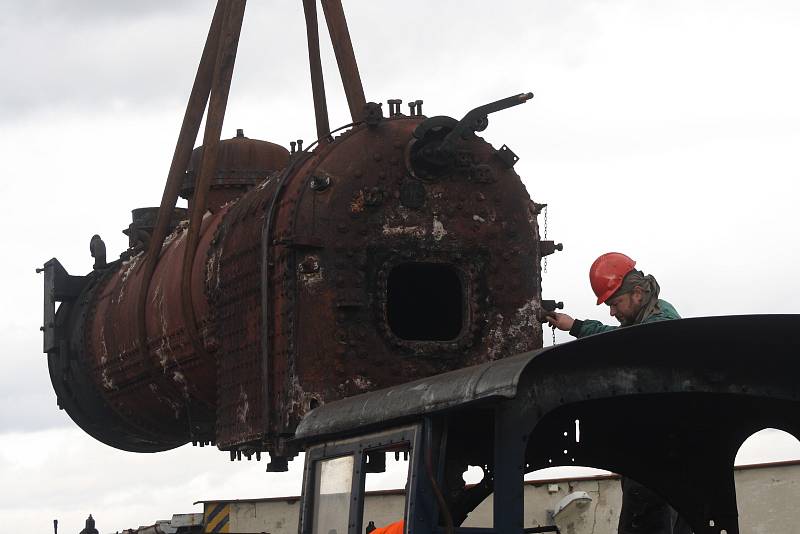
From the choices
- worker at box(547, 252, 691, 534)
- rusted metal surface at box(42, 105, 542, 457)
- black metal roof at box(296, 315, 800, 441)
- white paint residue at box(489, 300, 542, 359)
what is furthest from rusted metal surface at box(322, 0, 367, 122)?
black metal roof at box(296, 315, 800, 441)

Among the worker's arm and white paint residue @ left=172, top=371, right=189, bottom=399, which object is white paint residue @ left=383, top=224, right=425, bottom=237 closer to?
the worker's arm

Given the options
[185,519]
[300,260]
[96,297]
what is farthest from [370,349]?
[96,297]

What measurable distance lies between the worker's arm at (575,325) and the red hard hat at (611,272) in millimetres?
315

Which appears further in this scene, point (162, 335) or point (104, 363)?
point (104, 363)

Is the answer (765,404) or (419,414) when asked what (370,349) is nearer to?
(765,404)

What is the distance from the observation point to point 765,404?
6.25 meters

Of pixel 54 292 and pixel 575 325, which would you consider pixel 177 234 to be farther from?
pixel 575 325

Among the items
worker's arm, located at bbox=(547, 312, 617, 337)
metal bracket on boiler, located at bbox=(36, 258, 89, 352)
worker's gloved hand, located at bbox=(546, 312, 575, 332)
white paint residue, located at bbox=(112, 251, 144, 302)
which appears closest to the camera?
worker's arm, located at bbox=(547, 312, 617, 337)

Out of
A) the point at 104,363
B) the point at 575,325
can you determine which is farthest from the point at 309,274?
the point at 104,363

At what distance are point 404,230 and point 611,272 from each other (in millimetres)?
2708

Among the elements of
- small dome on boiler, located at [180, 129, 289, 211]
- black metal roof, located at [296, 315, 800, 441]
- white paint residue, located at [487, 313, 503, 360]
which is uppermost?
small dome on boiler, located at [180, 129, 289, 211]

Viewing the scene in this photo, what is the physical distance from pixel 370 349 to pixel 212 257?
1851 millimetres

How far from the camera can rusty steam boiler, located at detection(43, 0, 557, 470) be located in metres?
9.37

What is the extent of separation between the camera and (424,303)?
10367mm
